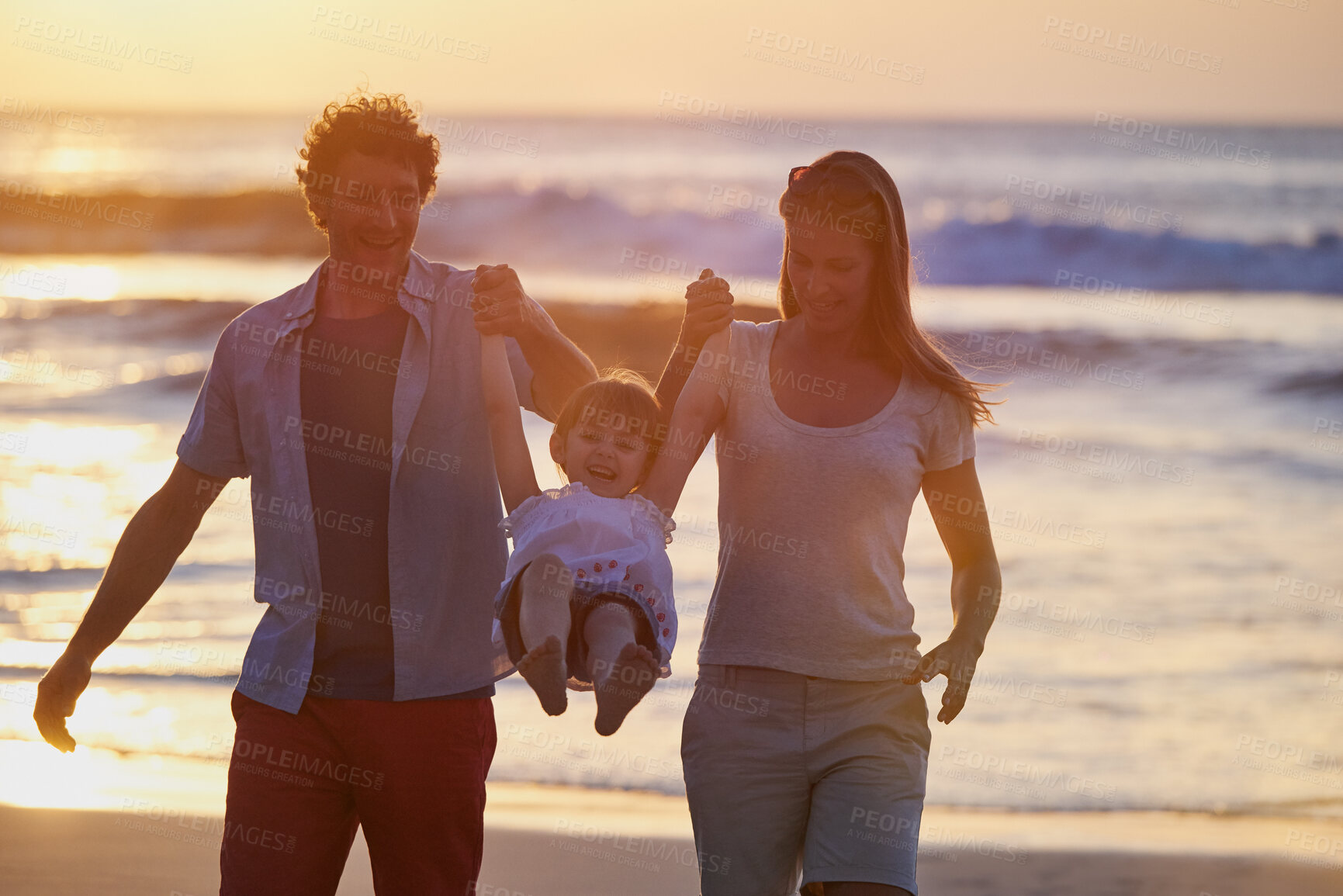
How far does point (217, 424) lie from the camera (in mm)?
3822

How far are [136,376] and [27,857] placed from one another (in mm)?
10550

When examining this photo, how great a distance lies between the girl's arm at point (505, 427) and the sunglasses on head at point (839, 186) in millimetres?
862

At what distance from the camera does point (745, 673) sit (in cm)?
340

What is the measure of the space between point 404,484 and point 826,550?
1093mm

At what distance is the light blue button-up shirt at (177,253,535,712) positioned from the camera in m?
3.67

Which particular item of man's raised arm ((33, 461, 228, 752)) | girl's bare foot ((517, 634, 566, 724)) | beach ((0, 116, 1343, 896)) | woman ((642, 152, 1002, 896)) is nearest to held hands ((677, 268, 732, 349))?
woman ((642, 152, 1002, 896))


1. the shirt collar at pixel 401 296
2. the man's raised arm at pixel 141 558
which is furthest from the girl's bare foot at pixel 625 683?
the man's raised arm at pixel 141 558

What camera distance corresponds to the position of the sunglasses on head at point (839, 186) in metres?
3.47

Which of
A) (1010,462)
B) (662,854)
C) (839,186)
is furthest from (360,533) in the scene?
(1010,462)

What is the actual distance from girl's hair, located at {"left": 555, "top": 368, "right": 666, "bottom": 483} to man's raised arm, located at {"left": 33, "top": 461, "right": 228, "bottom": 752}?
1011 millimetres

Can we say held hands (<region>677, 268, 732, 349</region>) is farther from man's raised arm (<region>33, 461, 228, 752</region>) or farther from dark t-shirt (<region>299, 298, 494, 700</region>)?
man's raised arm (<region>33, 461, 228, 752</region>)

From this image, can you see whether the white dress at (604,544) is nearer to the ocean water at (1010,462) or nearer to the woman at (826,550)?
the woman at (826,550)

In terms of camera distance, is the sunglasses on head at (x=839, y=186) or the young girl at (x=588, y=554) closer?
the young girl at (x=588, y=554)

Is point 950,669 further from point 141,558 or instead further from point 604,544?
point 141,558
